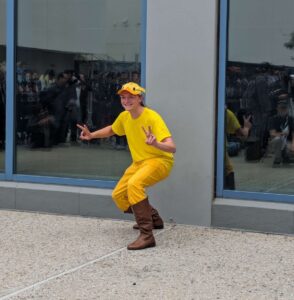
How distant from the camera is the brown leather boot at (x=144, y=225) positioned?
561 centimetres

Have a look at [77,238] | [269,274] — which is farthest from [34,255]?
[269,274]

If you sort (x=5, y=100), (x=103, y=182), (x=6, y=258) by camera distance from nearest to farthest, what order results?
1. (x=6, y=258)
2. (x=103, y=182)
3. (x=5, y=100)

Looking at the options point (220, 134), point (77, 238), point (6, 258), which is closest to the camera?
point (6, 258)

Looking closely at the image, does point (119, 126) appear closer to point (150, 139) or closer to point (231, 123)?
point (150, 139)

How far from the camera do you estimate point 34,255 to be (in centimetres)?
547

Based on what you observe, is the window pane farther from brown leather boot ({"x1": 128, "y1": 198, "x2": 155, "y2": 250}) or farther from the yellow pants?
brown leather boot ({"x1": 128, "y1": 198, "x2": 155, "y2": 250})

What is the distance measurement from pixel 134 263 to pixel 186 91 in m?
2.06

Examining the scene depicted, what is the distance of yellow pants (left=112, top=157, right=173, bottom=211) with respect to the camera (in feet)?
18.4

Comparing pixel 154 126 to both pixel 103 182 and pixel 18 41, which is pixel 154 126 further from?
pixel 18 41

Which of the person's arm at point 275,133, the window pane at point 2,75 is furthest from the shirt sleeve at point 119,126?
the window pane at point 2,75

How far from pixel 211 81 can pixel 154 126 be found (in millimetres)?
988

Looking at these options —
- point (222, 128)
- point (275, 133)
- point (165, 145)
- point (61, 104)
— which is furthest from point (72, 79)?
point (275, 133)

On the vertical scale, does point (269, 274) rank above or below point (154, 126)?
below

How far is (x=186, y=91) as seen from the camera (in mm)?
6363
